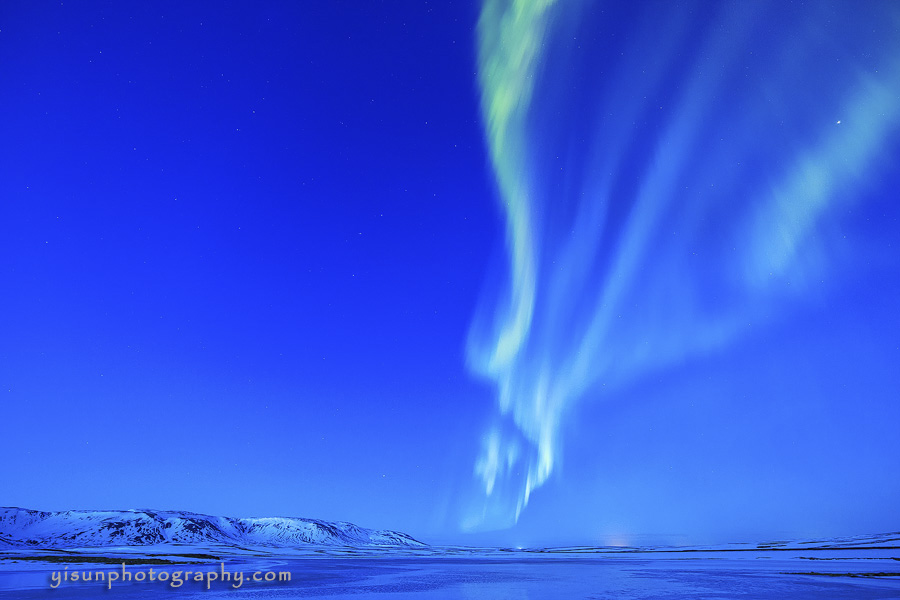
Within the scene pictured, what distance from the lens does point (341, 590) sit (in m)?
30.4

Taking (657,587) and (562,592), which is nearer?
(562,592)

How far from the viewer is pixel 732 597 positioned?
24.5 m

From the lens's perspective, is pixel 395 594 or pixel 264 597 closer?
pixel 264 597

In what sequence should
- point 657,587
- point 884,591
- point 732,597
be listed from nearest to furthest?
point 732,597 → point 884,591 → point 657,587

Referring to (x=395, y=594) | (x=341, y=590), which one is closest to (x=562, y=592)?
(x=395, y=594)

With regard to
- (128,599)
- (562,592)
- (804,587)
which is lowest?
(804,587)

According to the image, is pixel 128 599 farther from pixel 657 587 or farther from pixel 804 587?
pixel 804 587

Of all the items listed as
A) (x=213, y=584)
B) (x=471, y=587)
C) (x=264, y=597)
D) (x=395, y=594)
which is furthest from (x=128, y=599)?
(x=471, y=587)

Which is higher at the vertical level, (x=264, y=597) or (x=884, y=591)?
(x=264, y=597)

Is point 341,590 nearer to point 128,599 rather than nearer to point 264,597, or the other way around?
point 264,597

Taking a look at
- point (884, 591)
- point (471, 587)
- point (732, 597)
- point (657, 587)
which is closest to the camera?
point (732, 597)

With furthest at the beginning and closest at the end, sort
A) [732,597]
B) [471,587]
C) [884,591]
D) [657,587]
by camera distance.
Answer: [471,587] < [657,587] < [884,591] < [732,597]

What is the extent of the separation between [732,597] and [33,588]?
132ft

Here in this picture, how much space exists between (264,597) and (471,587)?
1339 cm
